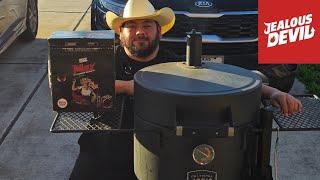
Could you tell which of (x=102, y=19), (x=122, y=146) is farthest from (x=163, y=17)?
(x=102, y=19)

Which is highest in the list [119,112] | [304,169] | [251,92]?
[251,92]

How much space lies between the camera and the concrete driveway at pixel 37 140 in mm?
4098

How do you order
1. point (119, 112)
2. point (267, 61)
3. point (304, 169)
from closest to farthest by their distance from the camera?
point (119, 112) < point (304, 169) < point (267, 61)

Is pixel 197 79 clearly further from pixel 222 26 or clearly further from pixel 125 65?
pixel 222 26

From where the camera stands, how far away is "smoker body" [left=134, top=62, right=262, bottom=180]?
1703 mm

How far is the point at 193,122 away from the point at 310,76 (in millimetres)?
4877

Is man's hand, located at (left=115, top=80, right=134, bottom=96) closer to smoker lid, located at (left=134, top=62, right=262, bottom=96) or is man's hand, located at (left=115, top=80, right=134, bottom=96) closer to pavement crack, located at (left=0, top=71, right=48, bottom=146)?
smoker lid, located at (left=134, top=62, right=262, bottom=96)

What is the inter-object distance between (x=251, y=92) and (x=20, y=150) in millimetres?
3064

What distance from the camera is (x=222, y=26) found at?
489cm

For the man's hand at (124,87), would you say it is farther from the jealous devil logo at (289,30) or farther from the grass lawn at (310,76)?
the grass lawn at (310,76)

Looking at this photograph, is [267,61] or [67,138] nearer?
[67,138]

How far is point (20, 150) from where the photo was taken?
14.5 ft

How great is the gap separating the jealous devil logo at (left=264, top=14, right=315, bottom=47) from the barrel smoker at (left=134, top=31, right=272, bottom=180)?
11.3 feet

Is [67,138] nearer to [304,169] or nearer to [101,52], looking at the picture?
[304,169]
